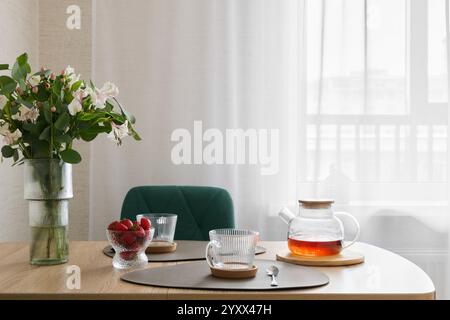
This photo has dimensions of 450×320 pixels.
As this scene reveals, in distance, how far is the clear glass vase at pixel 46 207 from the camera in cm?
150

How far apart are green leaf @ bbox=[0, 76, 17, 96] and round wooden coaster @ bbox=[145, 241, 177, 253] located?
0.58 metres

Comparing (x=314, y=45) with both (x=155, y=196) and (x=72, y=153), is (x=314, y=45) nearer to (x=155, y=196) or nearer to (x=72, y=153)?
(x=155, y=196)

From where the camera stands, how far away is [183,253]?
1.68 metres

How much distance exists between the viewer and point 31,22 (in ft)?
8.84

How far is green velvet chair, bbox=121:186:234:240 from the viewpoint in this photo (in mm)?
2256

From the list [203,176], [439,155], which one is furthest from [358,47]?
[203,176]

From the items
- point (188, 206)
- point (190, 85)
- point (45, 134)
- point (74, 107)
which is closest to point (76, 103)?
point (74, 107)

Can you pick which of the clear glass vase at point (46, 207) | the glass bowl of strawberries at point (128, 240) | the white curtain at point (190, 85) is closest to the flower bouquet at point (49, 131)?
the clear glass vase at point (46, 207)

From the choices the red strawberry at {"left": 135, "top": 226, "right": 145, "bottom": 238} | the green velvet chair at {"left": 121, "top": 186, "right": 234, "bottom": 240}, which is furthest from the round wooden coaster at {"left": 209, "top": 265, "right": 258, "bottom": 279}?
the green velvet chair at {"left": 121, "top": 186, "right": 234, "bottom": 240}

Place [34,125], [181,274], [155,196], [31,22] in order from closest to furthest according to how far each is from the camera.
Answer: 1. [181,274]
2. [34,125]
3. [155,196]
4. [31,22]

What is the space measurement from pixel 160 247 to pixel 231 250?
0.38 meters

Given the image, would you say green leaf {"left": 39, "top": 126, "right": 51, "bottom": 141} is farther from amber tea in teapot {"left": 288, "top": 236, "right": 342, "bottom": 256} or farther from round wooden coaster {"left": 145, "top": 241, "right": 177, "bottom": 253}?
amber tea in teapot {"left": 288, "top": 236, "right": 342, "bottom": 256}

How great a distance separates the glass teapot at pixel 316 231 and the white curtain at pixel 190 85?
1.12m

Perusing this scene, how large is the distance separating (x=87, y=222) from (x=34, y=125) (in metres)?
1.36
